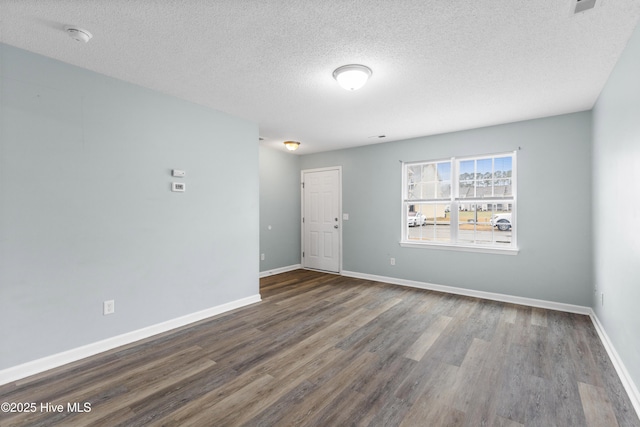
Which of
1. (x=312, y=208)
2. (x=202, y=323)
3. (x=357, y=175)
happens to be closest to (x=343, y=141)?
(x=357, y=175)

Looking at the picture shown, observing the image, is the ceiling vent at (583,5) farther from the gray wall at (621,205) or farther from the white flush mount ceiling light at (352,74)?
the white flush mount ceiling light at (352,74)

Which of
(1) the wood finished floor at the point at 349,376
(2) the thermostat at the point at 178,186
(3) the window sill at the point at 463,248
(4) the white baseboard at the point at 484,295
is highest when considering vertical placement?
(2) the thermostat at the point at 178,186

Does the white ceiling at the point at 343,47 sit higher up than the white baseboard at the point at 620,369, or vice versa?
the white ceiling at the point at 343,47

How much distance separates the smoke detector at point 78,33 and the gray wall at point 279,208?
3650mm

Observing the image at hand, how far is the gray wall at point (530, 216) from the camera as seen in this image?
371cm

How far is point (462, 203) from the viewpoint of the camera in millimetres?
4633

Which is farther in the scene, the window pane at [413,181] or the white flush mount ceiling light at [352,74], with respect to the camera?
the window pane at [413,181]

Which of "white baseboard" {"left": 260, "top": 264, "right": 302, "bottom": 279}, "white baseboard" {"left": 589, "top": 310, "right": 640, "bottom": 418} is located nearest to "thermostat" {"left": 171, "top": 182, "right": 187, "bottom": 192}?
"white baseboard" {"left": 260, "top": 264, "right": 302, "bottom": 279}

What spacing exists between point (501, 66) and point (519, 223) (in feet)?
7.92

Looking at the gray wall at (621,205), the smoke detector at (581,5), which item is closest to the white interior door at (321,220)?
the gray wall at (621,205)

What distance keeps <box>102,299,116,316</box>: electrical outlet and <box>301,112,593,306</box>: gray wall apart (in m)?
4.06

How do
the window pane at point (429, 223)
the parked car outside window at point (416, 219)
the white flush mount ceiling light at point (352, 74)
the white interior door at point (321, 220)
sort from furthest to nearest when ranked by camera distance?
1. the white interior door at point (321, 220)
2. the parked car outside window at point (416, 219)
3. the window pane at point (429, 223)
4. the white flush mount ceiling light at point (352, 74)

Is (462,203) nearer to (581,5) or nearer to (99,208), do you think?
(581,5)

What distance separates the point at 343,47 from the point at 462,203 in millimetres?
3337
